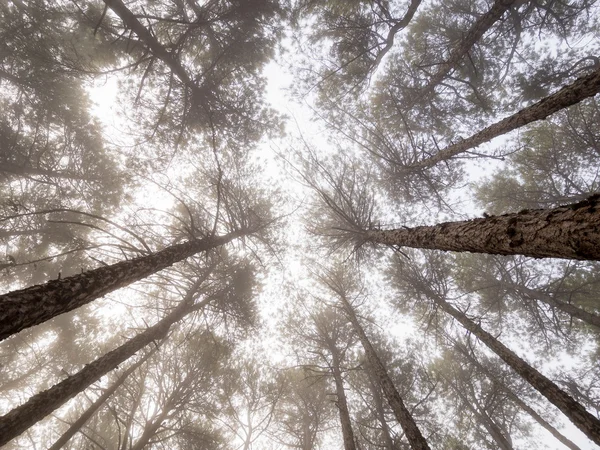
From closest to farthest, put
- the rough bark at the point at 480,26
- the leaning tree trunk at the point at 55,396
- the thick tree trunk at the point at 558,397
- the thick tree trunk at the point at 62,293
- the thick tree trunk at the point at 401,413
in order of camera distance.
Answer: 1. the thick tree trunk at the point at 62,293
2. the leaning tree trunk at the point at 55,396
3. the thick tree trunk at the point at 401,413
4. the thick tree trunk at the point at 558,397
5. the rough bark at the point at 480,26

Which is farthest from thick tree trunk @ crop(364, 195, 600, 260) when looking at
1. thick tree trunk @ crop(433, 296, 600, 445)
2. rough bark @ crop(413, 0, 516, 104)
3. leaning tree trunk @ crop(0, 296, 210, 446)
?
rough bark @ crop(413, 0, 516, 104)

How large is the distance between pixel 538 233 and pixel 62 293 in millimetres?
3489

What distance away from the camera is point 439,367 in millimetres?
12500

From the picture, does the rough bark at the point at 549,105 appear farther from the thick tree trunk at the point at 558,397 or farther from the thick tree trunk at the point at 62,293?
the thick tree trunk at the point at 62,293

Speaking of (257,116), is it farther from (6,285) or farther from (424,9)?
(6,285)

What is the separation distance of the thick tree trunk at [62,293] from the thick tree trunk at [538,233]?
3325 millimetres

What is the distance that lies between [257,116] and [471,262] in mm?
10380

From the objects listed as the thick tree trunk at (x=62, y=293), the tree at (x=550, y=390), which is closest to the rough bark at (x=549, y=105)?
the tree at (x=550, y=390)

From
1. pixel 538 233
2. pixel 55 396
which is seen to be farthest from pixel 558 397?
pixel 55 396

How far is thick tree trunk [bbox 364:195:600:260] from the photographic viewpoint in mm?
1270

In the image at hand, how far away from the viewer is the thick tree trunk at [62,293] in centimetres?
154

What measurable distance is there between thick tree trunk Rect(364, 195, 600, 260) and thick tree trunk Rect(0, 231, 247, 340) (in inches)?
131

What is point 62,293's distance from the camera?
6.33 feet

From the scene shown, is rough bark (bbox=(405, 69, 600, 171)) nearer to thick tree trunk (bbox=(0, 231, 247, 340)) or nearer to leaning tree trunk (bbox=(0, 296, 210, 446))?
thick tree trunk (bbox=(0, 231, 247, 340))
